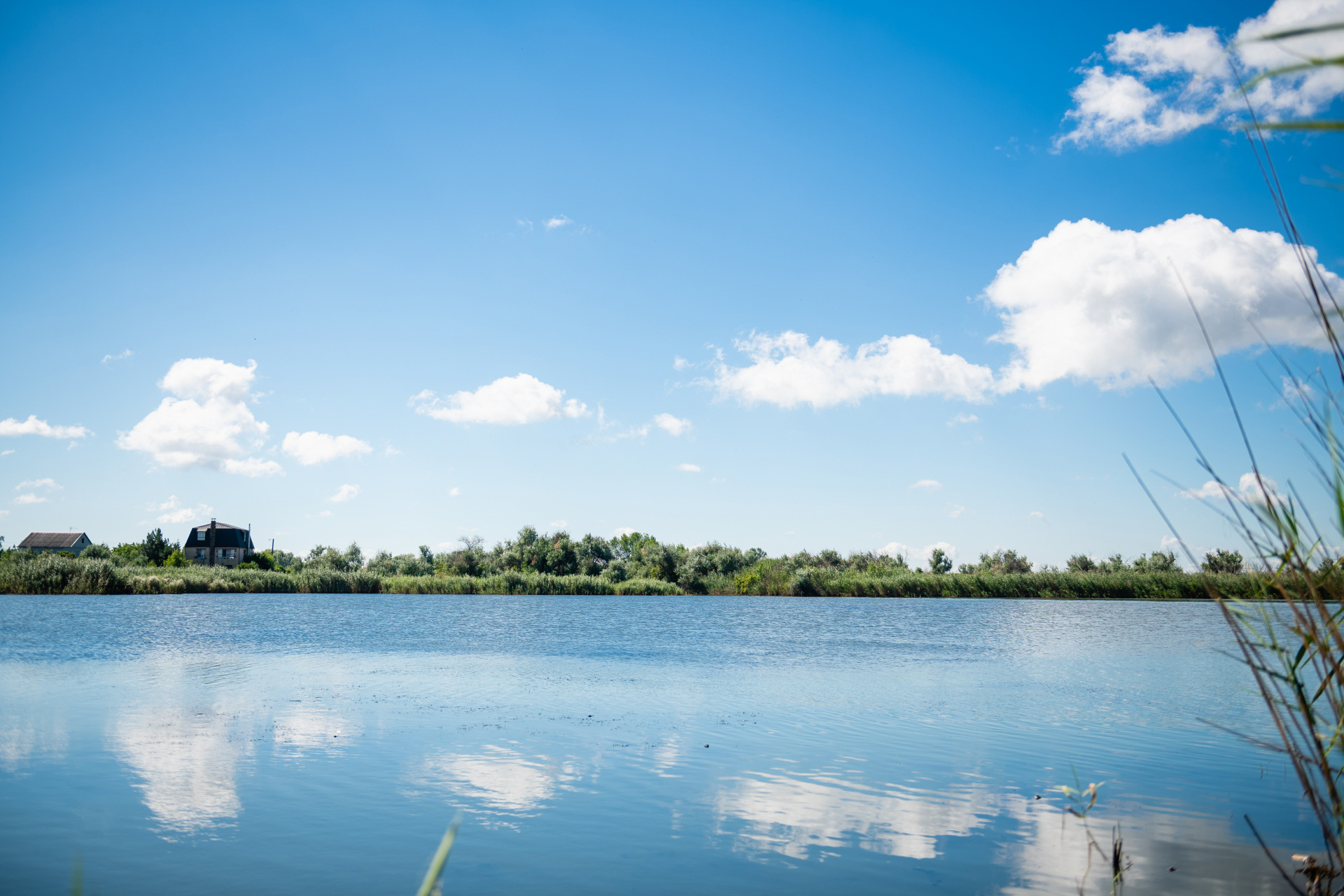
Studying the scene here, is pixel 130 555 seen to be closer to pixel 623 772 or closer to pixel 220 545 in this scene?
pixel 220 545

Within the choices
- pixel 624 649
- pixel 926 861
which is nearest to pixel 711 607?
pixel 624 649

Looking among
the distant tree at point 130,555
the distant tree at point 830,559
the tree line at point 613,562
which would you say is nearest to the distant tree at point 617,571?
the tree line at point 613,562

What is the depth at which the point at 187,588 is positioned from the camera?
51438mm

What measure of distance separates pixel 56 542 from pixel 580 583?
88669mm

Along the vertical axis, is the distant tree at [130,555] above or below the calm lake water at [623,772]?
above

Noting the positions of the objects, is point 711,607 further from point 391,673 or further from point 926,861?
point 926,861

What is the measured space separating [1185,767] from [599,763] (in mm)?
7415

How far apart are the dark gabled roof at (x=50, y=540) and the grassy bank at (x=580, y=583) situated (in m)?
66.4

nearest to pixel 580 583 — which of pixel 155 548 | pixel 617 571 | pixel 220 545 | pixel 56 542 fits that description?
pixel 617 571

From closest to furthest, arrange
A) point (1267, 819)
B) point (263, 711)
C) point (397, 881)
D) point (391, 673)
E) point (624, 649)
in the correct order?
1. point (397, 881)
2. point (1267, 819)
3. point (263, 711)
4. point (391, 673)
5. point (624, 649)

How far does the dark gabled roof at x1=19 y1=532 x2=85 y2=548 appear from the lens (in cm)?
10431

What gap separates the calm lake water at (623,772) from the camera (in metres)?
6.48

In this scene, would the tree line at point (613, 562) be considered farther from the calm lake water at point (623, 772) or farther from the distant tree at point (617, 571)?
the calm lake water at point (623, 772)

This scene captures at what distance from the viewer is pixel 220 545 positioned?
91.7 m
